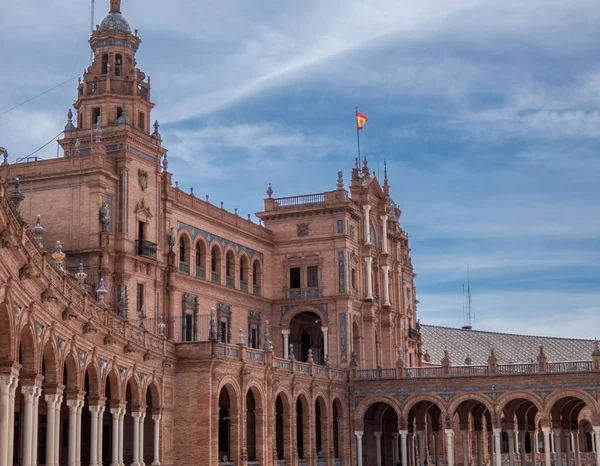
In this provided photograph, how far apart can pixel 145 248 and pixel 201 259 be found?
857 centimetres

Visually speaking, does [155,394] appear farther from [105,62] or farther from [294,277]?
[294,277]

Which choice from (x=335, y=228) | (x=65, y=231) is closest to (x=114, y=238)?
(x=65, y=231)

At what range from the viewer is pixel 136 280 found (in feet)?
165

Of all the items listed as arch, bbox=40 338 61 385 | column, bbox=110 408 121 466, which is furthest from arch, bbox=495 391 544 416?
arch, bbox=40 338 61 385

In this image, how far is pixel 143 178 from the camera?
170 ft

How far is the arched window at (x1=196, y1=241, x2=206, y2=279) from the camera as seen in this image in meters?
59.1

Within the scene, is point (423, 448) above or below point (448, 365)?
below

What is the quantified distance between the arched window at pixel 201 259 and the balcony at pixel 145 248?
7163 millimetres

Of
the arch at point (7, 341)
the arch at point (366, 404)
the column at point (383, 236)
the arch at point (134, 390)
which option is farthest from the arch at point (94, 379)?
the column at point (383, 236)

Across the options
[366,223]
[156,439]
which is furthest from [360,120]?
[156,439]

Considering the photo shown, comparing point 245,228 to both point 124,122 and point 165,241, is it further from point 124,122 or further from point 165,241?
point 124,122

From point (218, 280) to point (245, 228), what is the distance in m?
5.02

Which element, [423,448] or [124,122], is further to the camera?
[423,448]

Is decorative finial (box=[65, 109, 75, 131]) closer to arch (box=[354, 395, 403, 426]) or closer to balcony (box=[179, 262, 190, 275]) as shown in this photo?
balcony (box=[179, 262, 190, 275])
